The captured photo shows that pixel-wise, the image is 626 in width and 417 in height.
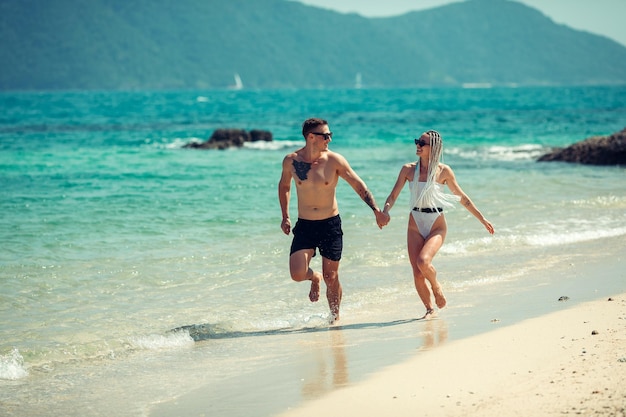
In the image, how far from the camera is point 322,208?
752 cm

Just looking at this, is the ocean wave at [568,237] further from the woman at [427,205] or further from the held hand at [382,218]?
the held hand at [382,218]

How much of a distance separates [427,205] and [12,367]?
3.78m

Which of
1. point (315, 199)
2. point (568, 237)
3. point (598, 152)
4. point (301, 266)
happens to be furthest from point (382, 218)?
point (598, 152)

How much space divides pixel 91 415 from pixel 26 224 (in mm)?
8516

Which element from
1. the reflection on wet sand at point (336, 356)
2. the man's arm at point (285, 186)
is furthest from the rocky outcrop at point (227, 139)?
the reflection on wet sand at point (336, 356)

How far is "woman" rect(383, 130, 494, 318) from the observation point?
758 centimetres

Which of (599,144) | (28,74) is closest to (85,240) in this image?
(599,144)

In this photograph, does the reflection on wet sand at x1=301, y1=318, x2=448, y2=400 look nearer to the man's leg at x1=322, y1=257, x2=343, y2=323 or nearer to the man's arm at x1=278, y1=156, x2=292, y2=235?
the man's leg at x1=322, y1=257, x2=343, y2=323

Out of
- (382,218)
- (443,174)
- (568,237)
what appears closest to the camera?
(382,218)

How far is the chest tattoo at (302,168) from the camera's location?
7473 millimetres

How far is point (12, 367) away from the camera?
639 cm

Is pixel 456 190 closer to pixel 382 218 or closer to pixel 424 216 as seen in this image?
pixel 424 216

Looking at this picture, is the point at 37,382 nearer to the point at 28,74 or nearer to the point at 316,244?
the point at 316,244

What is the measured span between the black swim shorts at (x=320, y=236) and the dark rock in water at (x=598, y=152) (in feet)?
54.3
